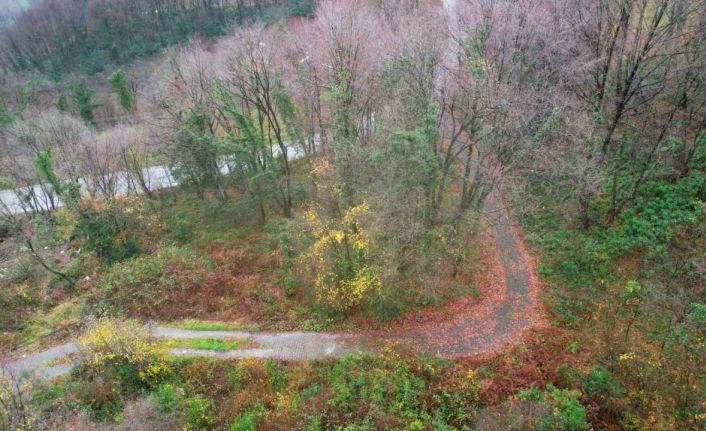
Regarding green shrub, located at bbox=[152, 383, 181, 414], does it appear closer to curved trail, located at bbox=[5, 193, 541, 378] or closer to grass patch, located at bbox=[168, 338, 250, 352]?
curved trail, located at bbox=[5, 193, 541, 378]

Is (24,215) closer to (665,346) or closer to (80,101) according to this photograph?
(80,101)

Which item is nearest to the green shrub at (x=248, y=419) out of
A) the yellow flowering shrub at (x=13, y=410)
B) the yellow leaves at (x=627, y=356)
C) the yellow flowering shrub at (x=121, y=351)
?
the yellow flowering shrub at (x=121, y=351)

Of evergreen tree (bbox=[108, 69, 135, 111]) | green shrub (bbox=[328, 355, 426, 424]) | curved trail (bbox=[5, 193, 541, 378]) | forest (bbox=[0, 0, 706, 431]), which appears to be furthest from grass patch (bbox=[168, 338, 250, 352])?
evergreen tree (bbox=[108, 69, 135, 111])

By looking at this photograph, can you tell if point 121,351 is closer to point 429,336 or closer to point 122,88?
point 429,336

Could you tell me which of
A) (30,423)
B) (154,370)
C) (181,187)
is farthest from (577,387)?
(181,187)

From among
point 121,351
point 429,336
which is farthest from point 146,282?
point 429,336

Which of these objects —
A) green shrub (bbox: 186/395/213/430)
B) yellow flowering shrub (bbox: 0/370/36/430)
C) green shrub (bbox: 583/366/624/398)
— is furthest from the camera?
green shrub (bbox: 186/395/213/430)
